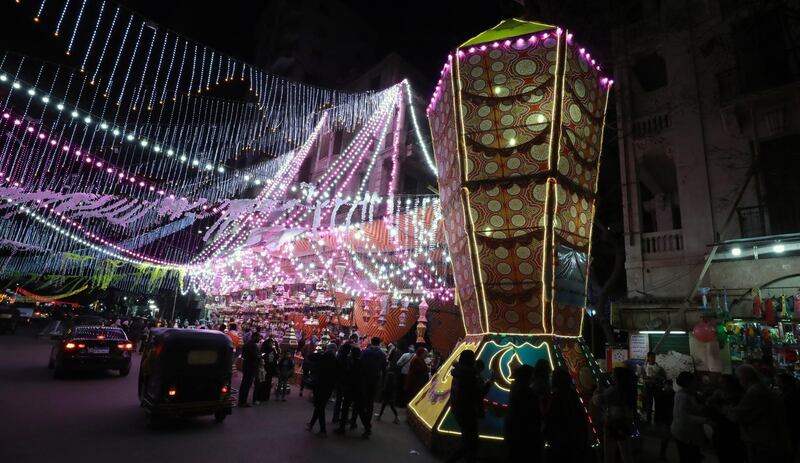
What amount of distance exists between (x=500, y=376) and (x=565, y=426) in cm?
281

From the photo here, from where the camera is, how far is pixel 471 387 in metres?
5.45

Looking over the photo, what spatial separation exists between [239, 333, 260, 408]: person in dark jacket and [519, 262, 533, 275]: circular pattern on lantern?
6.14 m

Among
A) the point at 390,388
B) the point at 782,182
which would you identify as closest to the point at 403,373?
the point at 390,388

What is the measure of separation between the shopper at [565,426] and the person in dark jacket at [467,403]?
1165 millimetres

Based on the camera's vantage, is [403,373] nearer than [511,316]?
No

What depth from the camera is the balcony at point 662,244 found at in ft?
38.4

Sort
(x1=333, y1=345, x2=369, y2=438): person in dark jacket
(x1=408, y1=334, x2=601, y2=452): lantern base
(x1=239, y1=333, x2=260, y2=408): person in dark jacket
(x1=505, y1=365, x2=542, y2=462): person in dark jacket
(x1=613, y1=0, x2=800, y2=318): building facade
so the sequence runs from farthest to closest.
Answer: (x1=613, y1=0, x2=800, y2=318): building facade, (x1=239, y1=333, x2=260, y2=408): person in dark jacket, (x1=333, y1=345, x2=369, y2=438): person in dark jacket, (x1=408, y1=334, x2=601, y2=452): lantern base, (x1=505, y1=365, x2=542, y2=462): person in dark jacket

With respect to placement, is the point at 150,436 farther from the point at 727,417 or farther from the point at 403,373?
the point at 727,417

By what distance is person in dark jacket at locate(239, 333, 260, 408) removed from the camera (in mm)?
9695

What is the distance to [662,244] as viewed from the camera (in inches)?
472

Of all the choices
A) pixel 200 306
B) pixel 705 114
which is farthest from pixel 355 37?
pixel 705 114

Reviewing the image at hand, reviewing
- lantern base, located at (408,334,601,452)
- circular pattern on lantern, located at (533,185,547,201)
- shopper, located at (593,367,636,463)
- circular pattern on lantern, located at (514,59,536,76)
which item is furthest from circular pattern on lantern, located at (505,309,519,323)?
circular pattern on lantern, located at (514,59,536,76)

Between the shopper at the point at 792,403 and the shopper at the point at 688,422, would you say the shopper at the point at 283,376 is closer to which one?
the shopper at the point at 688,422

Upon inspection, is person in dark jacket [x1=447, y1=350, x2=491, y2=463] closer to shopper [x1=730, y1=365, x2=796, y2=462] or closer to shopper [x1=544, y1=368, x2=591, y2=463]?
shopper [x1=544, y1=368, x2=591, y2=463]
